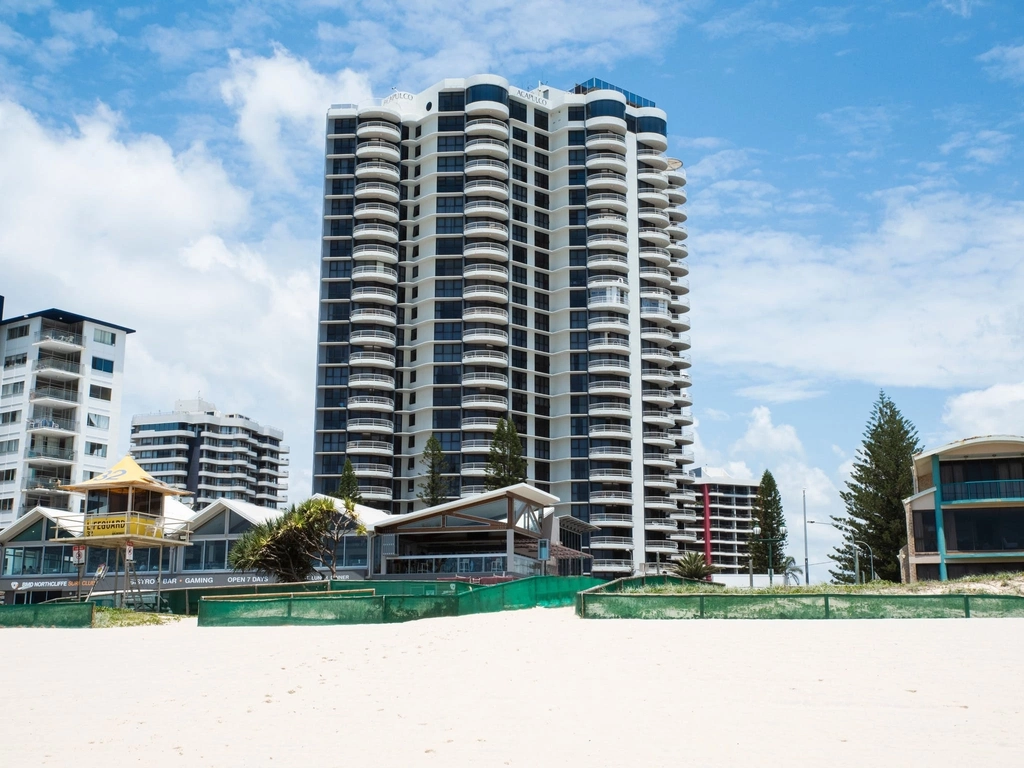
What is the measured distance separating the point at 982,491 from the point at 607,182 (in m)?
64.9

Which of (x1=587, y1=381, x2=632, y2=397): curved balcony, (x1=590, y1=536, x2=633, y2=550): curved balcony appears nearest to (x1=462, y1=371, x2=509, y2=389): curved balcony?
(x1=587, y1=381, x2=632, y2=397): curved balcony

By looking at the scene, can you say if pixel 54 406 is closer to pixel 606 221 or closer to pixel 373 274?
pixel 373 274

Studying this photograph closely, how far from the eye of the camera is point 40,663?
21531 mm

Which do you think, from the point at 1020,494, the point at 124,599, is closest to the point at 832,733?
the point at 124,599

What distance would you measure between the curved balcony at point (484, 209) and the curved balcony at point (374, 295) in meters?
12.3

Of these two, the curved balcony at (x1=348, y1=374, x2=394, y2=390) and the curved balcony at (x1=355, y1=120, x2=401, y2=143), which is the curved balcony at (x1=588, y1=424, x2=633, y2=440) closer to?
the curved balcony at (x1=348, y1=374, x2=394, y2=390)

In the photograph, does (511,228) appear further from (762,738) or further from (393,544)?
(762,738)

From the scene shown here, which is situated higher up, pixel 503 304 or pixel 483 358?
pixel 503 304

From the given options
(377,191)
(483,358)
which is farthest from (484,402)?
(377,191)

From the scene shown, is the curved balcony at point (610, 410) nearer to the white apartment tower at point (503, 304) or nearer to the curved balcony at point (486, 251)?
the white apartment tower at point (503, 304)

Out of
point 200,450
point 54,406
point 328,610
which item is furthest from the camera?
point 200,450

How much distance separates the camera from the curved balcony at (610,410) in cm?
11132

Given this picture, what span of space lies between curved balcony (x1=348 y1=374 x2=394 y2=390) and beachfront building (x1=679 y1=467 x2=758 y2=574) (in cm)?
8702

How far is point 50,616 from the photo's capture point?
108 feet
